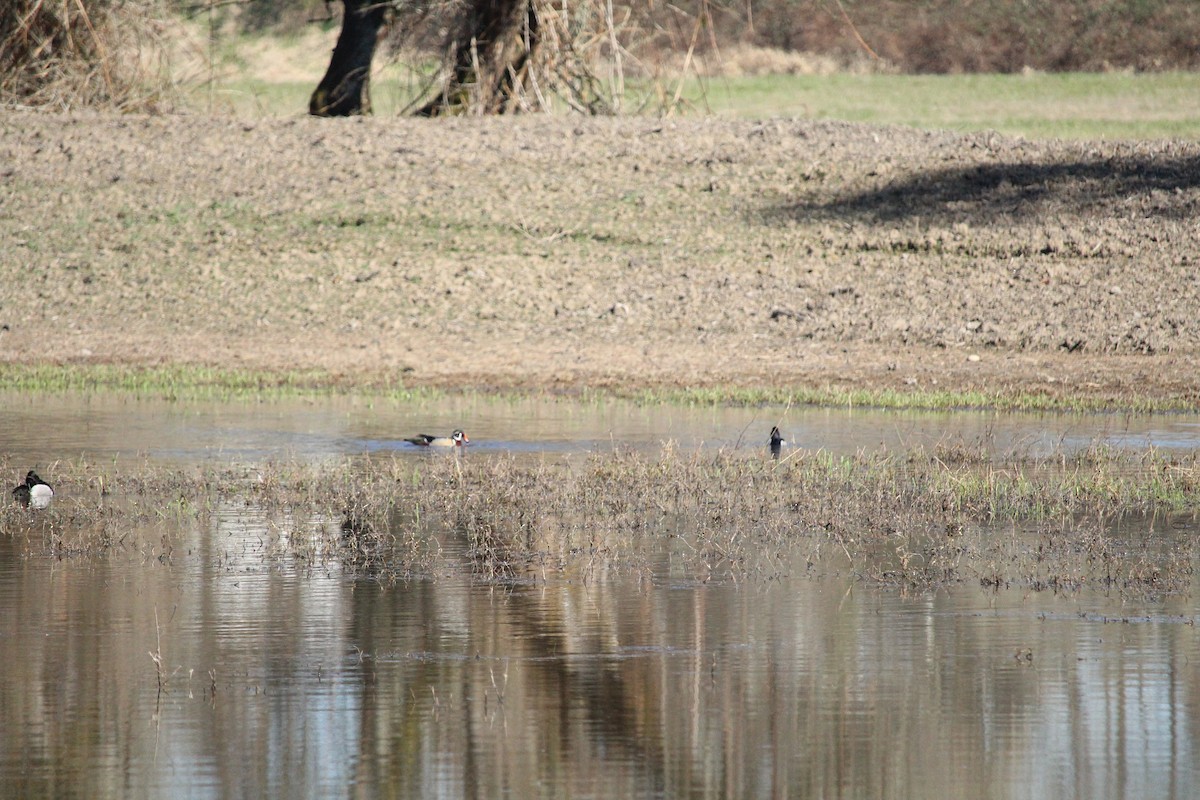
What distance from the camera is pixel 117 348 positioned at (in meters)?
20.8

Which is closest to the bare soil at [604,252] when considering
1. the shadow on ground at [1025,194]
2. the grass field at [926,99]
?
the shadow on ground at [1025,194]

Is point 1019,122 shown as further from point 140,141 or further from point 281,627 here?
point 281,627

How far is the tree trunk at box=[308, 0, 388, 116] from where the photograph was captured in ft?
103

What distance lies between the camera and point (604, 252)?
23578mm

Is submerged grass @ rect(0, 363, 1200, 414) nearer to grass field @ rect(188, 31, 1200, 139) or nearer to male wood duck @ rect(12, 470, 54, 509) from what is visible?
male wood duck @ rect(12, 470, 54, 509)

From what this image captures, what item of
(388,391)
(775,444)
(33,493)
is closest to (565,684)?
(33,493)

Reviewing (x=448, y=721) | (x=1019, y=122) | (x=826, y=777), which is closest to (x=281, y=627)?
(x=448, y=721)

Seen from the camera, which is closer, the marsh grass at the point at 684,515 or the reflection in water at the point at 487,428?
the marsh grass at the point at 684,515

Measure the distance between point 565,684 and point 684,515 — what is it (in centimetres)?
390

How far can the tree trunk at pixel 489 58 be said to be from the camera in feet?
91.4

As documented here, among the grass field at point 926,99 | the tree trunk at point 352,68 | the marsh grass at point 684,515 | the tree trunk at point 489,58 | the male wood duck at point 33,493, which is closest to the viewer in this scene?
the marsh grass at point 684,515

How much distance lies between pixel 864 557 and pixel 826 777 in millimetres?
3731

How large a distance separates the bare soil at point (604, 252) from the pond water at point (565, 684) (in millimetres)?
9545

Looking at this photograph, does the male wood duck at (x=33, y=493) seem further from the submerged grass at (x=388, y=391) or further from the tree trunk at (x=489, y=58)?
the tree trunk at (x=489, y=58)
